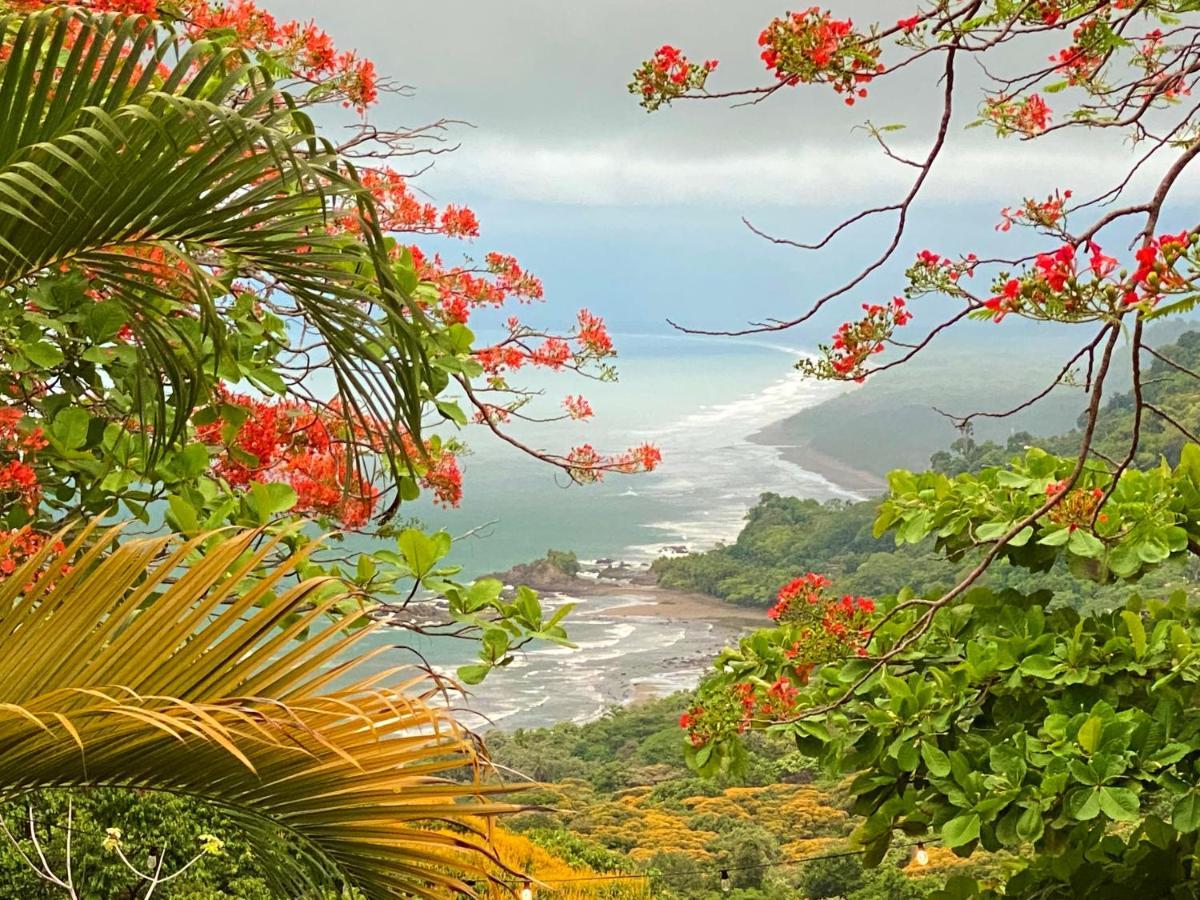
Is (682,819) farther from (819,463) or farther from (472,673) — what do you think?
(819,463)

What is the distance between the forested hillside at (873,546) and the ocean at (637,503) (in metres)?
0.35

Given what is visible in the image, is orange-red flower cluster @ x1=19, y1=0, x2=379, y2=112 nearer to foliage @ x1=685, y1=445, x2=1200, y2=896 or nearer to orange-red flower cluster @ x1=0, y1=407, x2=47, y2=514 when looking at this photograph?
orange-red flower cluster @ x1=0, y1=407, x2=47, y2=514

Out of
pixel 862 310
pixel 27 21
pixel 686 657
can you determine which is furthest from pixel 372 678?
pixel 686 657

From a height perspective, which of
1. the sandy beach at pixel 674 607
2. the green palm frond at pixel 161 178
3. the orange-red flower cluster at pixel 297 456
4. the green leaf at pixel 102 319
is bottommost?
the sandy beach at pixel 674 607

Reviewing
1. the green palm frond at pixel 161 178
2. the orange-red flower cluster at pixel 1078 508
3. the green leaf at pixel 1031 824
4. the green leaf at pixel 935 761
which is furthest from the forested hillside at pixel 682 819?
the green palm frond at pixel 161 178

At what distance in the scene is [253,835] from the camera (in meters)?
0.99

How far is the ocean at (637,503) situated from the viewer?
22.9ft

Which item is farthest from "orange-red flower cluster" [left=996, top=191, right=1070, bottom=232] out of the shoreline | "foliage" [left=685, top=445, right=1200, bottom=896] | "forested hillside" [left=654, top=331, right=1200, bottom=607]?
the shoreline

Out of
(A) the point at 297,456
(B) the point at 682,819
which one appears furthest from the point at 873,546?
(A) the point at 297,456

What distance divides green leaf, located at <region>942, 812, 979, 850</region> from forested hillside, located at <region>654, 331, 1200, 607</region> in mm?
2871

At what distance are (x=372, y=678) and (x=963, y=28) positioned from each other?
3.37 feet

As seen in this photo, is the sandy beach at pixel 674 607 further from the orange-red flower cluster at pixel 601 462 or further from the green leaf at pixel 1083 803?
the green leaf at pixel 1083 803

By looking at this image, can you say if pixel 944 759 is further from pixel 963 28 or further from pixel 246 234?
pixel 246 234

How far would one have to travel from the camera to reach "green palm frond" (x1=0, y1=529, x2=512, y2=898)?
0.84 meters
